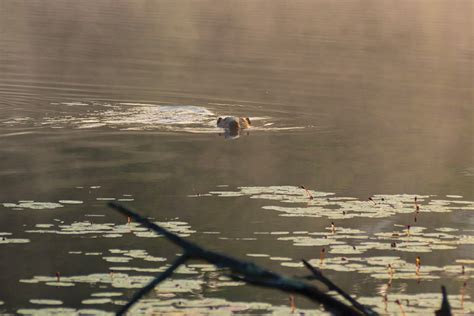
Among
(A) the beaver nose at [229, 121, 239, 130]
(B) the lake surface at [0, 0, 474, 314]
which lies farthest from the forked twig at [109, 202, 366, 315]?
(A) the beaver nose at [229, 121, 239, 130]

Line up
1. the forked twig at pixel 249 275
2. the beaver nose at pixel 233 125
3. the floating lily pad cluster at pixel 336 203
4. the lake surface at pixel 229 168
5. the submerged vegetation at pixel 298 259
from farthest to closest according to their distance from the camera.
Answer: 1. the beaver nose at pixel 233 125
2. the floating lily pad cluster at pixel 336 203
3. the lake surface at pixel 229 168
4. the submerged vegetation at pixel 298 259
5. the forked twig at pixel 249 275

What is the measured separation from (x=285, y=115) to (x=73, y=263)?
13083 millimetres

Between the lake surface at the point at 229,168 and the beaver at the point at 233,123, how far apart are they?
293 millimetres

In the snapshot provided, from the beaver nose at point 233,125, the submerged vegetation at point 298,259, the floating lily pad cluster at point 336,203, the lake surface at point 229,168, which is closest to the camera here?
the submerged vegetation at point 298,259

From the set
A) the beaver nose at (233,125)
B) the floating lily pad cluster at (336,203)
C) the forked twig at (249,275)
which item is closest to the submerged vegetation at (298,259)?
the floating lily pad cluster at (336,203)

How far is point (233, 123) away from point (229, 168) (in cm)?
368

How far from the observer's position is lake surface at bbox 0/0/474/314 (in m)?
12.3

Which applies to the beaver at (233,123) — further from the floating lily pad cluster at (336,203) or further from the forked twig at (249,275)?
the forked twig at (249,275)

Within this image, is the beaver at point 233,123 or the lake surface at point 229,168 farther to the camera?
the beaver at point 233,123

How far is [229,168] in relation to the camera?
62.0 ft

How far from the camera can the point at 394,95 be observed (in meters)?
30.7

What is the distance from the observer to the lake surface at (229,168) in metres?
12.3

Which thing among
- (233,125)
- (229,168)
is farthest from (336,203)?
(233,125)

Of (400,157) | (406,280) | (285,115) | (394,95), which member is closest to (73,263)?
(406,280)
